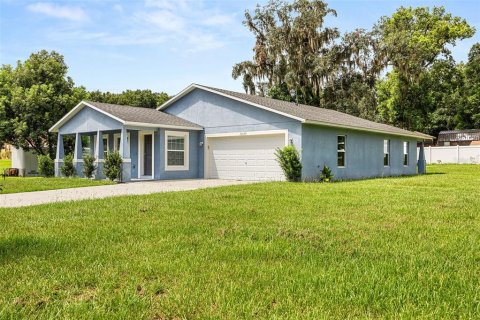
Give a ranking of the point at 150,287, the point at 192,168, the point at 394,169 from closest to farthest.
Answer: the point at 150,287 → the point at 192,168 → the point at 394,169

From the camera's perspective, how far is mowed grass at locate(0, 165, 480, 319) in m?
3.43

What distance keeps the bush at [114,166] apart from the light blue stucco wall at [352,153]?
25.3 feet

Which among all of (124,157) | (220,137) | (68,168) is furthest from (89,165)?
(220,137)

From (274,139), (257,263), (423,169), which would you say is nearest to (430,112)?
(423,169)

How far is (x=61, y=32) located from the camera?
1505 centimetres

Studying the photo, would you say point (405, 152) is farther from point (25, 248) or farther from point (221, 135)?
point (25, 248)

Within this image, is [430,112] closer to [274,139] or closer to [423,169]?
[423,169]

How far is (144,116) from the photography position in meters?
18.9

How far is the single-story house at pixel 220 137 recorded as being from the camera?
1717 cm

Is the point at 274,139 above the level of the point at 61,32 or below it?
below

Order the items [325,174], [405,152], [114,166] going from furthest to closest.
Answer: [405,152]
[325,174]
[114,166]

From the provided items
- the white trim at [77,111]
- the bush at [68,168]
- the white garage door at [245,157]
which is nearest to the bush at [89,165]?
the bush at [68,168]

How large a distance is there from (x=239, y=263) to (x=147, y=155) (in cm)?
1568

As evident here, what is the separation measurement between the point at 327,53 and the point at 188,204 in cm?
2725
